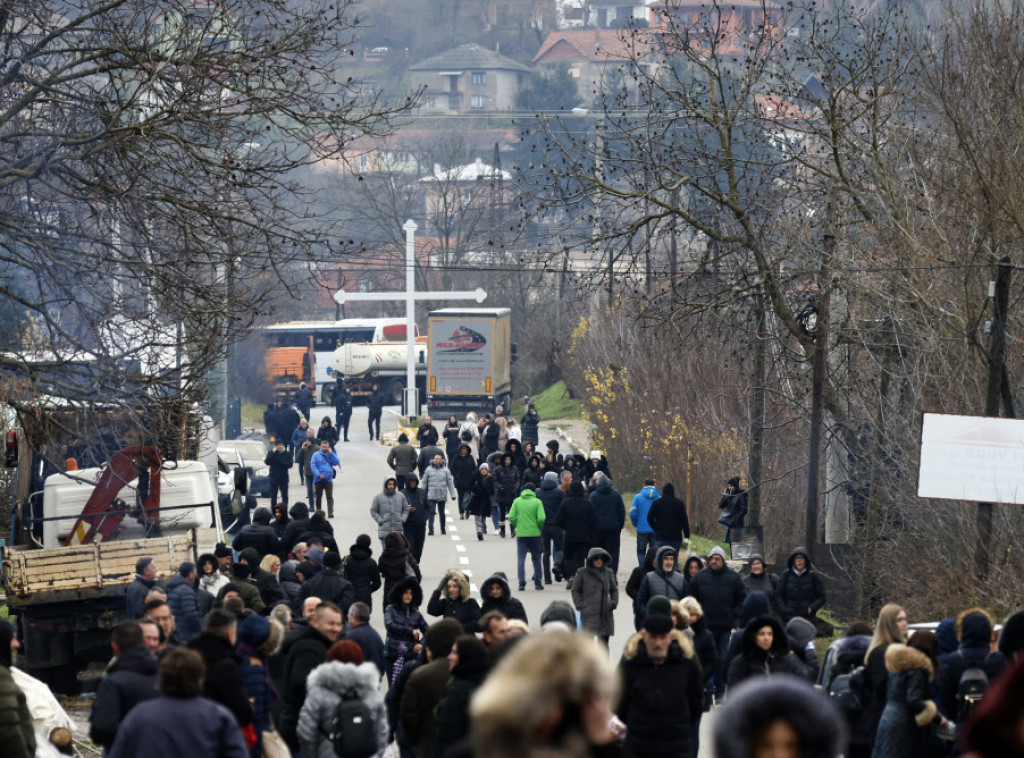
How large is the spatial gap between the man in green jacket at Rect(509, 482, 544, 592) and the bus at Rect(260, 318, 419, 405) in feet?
139

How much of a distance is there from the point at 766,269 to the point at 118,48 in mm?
11606

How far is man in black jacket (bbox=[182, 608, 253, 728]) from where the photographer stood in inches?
323

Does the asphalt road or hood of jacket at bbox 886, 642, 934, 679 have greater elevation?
hood of jacket at bbox 886, 642, 934, 679

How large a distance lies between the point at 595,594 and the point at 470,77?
169m

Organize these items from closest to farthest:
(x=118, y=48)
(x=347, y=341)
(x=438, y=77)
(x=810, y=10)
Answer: (x=118, y=48), (x=810, y=10), (x=347, y=341), (x=438, y=77)

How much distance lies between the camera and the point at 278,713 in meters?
9.96

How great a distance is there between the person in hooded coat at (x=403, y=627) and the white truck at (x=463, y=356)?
40.1 m

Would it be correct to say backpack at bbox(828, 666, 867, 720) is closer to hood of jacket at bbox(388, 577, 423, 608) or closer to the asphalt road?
the asphalt road

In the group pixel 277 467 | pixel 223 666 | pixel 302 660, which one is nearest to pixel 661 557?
pixel 302 660

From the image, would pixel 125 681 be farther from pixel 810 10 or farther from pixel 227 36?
pixel 810 10

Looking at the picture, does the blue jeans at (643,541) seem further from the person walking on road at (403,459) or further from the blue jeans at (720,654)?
the person walking on road at (403,459)

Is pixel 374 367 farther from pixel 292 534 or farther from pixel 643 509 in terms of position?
pixel 292 534

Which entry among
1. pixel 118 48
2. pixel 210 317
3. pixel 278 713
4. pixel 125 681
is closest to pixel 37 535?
pixel 210 317

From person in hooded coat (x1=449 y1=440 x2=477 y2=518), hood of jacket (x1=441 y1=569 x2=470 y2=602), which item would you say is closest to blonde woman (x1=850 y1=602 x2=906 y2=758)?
hood of jacket (x1=441 y1=569 x2=470 y2=602)
